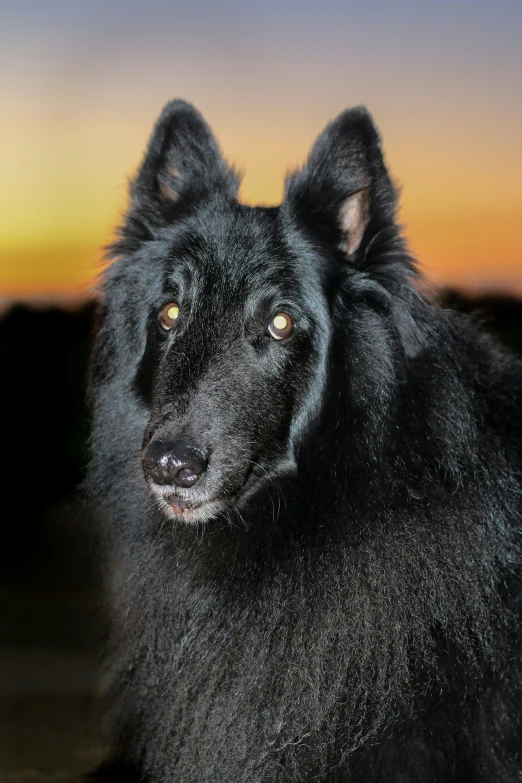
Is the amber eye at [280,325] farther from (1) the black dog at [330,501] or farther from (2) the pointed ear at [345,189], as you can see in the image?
(2) the pointed ear at [345,189]

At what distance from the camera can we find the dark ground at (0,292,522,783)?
3104 mm

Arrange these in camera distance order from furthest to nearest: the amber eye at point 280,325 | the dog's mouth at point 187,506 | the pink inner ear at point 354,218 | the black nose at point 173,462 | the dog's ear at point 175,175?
the dog's ear at point 175,175 → the pink inner ear at point 354,218 → the amber eye at point 280,325 → the dog's mouth at point 187,506 → the black nose at point 173,462

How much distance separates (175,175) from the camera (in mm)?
2566

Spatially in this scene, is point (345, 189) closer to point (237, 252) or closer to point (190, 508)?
point (237, 252)

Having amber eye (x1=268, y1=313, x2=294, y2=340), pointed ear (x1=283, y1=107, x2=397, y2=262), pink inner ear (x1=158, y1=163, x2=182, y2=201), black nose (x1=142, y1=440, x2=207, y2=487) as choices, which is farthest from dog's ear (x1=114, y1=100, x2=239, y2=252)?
black nose (x1=142, y1=440, x2=207, y2=487)

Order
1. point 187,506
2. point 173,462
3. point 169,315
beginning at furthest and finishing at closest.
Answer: point 169,315, point 187,506, point 173,462

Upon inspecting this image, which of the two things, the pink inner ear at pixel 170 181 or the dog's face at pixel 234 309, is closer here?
the dog's face at pixel 234 309

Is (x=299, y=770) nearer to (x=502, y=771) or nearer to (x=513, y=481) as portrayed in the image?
(x=502, y=771)

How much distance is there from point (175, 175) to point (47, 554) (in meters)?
3.52

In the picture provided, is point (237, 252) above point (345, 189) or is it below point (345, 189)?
below

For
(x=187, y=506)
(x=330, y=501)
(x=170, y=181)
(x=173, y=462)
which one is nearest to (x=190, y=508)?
(x=187, y=506)

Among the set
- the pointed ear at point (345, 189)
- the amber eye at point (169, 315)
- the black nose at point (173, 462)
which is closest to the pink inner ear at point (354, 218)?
the pointed ear at point (345, 189)

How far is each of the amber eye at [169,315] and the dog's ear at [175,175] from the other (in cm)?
32

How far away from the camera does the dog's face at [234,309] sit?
2086 mm
